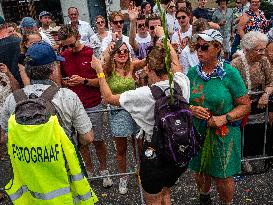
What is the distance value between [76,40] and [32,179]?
2106 mm

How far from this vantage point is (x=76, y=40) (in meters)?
4.31

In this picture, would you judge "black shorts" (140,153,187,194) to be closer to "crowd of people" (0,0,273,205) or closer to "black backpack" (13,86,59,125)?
"crowd of people" (0,0,273,205)

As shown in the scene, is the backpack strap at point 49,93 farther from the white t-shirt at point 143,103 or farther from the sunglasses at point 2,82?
the sunglasses at point 2,82

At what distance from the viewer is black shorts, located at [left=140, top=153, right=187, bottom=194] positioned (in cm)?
303

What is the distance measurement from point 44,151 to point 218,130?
1.74 metres

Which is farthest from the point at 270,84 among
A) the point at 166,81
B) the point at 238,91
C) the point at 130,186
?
the point at 130,186

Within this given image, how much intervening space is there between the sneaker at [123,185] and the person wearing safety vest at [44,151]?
1.61m

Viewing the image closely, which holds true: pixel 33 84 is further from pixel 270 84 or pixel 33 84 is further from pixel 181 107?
pixel 270 84

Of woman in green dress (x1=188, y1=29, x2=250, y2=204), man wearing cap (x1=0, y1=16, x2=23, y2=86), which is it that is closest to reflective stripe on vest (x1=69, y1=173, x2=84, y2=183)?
woman in green dress (x1=188, y1=29, x2=250, y2=204)

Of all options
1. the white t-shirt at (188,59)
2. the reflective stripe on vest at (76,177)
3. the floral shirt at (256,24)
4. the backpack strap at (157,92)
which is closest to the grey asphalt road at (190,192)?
A: the white t-shirt at (188,59)

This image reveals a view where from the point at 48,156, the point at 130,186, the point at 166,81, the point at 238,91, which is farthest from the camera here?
the point at 130,186

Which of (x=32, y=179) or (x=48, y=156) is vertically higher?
(x=48, y=156)

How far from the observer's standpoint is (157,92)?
2.92m

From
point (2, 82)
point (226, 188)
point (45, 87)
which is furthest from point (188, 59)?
point (45, 87)
